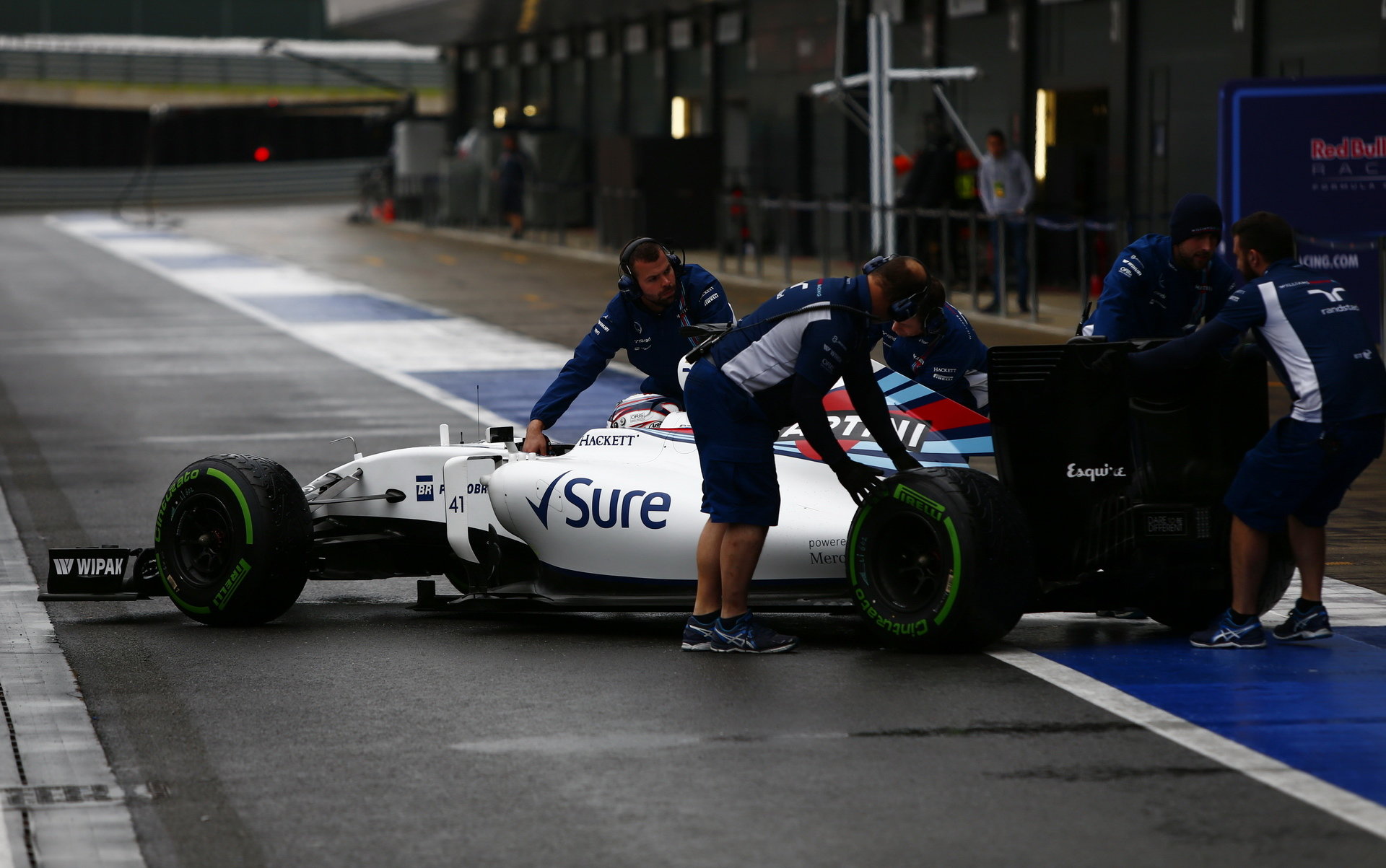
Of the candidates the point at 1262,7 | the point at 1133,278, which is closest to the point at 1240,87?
the point at 1262,7

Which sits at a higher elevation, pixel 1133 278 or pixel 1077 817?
pixel 1133 278

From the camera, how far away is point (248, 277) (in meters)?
30.0

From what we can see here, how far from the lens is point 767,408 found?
756 cm

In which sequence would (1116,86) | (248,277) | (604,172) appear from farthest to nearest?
(604,172) → (248,277) → (1116,86)

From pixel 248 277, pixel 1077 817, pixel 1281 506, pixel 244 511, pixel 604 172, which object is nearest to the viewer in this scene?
pixel 1077 817

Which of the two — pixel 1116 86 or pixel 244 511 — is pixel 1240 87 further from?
pixel 244 511

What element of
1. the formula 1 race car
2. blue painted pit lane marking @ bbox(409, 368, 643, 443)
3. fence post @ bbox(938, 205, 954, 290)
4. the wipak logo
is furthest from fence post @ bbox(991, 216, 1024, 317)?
the wipak logo

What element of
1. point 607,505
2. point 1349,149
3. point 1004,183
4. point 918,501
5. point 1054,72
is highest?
point 1054,72

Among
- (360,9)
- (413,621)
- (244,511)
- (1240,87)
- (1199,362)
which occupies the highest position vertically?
Answer: (360,9)

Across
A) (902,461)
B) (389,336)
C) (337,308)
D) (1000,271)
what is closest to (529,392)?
(389,336)

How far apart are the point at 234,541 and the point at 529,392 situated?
28.0ft

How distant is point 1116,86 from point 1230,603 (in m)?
16.9

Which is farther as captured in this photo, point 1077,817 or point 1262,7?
point 1262,7

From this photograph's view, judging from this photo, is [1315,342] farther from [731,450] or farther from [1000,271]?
[1000,271]
